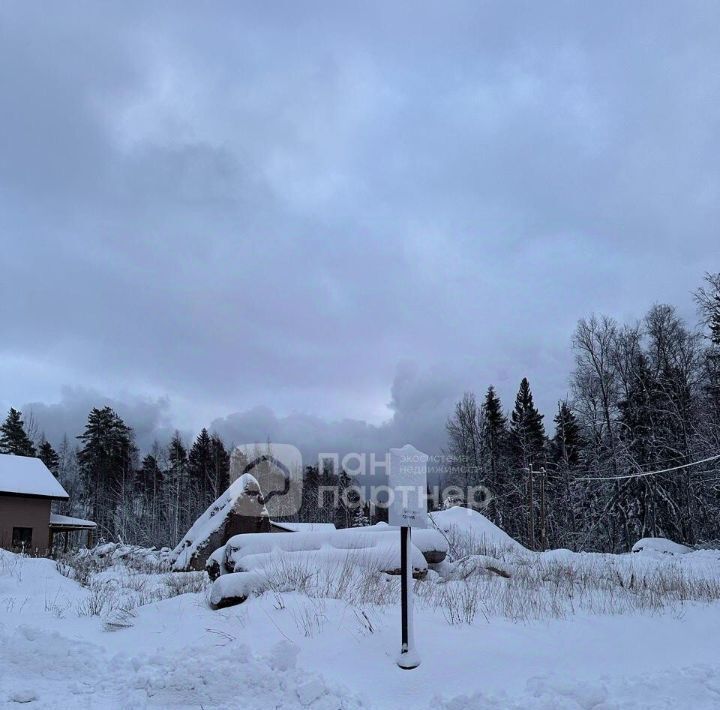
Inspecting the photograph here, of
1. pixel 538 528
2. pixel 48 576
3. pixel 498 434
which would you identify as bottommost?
pixel 538 528

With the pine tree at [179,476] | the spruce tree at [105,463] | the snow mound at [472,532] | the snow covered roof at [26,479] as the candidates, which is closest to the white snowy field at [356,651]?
the snow mound at [472,532]

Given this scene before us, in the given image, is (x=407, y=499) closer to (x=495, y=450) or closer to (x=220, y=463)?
(x=495, y=450)

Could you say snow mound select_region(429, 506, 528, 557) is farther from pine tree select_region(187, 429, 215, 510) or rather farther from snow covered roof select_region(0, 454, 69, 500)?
pine tree select_region(187, 429, 215, 510)

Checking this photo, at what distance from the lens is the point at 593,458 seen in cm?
3944

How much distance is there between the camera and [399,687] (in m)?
5.21

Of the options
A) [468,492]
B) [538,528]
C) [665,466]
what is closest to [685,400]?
[665,466]

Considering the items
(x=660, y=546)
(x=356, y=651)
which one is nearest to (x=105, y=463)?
(x=660, y=546)

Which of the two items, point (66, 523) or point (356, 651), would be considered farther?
point (66, 523)

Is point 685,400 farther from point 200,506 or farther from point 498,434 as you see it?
point 200,506

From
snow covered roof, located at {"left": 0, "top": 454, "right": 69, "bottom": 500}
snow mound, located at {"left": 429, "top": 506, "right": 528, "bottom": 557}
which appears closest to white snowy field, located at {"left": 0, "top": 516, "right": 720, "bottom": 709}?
snow mound, located at {"left": 429, "top": 506, "right": 528, "bottom": 557}

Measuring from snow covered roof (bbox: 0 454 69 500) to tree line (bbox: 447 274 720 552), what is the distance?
80.4 ft

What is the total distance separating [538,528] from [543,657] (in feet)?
130

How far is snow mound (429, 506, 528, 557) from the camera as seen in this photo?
77.0ft

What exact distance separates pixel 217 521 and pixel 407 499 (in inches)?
587
